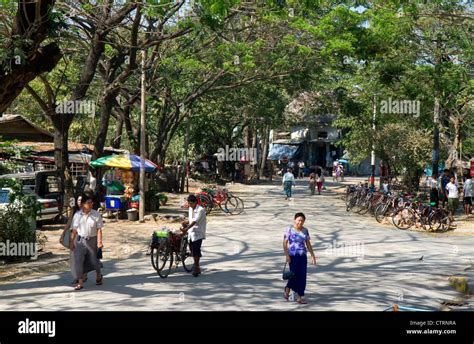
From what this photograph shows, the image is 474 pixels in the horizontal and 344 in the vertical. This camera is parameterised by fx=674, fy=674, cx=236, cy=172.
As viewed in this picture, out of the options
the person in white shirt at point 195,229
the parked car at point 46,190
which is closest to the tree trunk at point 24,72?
the person in white shirt at point 195,229

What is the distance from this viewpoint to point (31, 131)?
19016 mm

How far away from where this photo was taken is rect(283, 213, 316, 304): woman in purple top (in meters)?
10.0

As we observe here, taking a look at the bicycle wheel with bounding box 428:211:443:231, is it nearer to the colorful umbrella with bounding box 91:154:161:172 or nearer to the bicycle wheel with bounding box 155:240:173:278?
the colorful umbrella with bounding box 91:154:161:172

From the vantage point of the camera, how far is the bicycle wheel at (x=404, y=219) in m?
21.5

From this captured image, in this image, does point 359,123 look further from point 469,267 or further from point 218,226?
point 469,267

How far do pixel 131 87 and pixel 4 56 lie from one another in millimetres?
18253

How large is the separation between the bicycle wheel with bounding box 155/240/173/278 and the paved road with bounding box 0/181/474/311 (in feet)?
0.48

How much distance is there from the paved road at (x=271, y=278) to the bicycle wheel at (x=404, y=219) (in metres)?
0.81

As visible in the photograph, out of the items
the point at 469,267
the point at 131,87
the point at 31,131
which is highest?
the point at 131,87

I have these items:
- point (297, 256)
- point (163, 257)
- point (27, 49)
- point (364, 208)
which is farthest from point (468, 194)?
point (27, 49)

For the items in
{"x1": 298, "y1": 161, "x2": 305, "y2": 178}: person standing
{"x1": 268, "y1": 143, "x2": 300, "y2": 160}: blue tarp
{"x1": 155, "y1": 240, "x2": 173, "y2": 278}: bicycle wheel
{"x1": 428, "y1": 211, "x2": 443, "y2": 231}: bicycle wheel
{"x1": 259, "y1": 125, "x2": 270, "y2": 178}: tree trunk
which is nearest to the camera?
{"x1": 155, "y1": 240, "x2": 173, "y2": 278}: bicycle wheel

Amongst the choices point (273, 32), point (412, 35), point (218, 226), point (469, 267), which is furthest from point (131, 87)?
point (469, 267)

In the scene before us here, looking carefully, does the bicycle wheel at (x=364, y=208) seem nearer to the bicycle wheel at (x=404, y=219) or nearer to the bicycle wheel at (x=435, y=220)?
the bicycle wheel at (x=404, y=219)

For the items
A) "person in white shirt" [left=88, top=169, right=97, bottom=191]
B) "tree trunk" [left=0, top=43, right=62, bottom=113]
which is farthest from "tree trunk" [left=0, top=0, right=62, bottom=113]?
"person in white shirt" [left=88, top=169, right=97, bottom=191]
